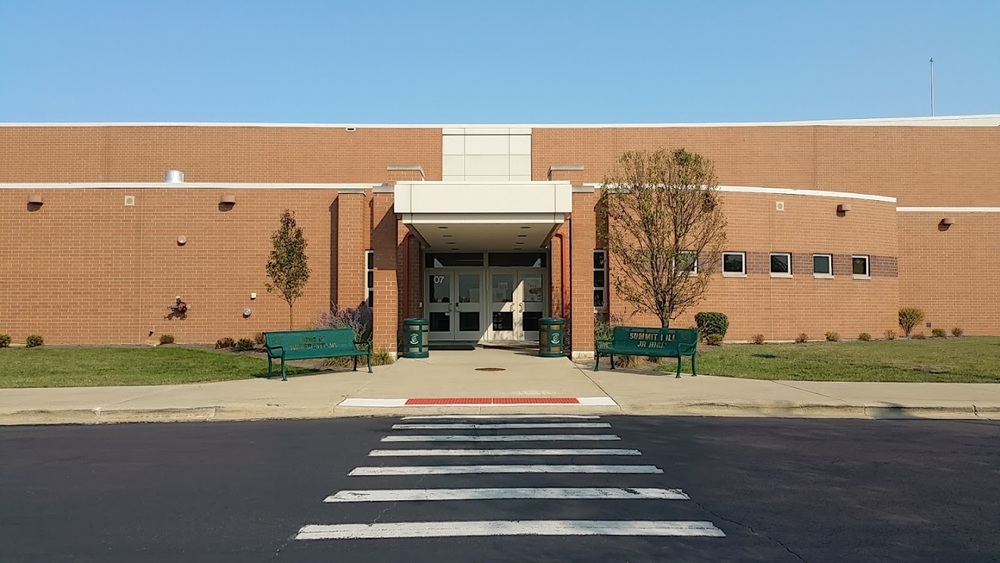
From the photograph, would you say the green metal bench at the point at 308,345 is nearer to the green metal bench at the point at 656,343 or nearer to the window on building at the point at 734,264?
the green metal bench at the point at 656,343

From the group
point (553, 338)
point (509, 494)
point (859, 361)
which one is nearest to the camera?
point (509, 494)

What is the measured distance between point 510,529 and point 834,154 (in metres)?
28.6

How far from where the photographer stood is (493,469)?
23.9 feet

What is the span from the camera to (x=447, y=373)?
1556 centimetres

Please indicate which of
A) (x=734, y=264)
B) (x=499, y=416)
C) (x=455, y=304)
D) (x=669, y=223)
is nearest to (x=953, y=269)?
(x=734, y=264)

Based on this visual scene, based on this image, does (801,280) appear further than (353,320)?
Yes

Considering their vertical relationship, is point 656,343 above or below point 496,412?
above

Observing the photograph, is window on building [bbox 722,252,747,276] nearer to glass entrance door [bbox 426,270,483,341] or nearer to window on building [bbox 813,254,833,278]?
window on building [bbox 813,254,833,278]

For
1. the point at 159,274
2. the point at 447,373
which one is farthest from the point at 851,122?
the point at 159,274

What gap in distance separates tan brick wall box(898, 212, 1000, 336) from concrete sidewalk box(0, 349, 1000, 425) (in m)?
15.5

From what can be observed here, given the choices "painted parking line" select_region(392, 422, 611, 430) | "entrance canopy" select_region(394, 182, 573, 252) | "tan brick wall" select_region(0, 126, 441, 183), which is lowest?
"painted parking line" select_region(392, 422, 611, 430)

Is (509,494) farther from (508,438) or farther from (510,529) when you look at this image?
(508,438)

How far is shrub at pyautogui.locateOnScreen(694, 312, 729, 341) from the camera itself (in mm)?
22125

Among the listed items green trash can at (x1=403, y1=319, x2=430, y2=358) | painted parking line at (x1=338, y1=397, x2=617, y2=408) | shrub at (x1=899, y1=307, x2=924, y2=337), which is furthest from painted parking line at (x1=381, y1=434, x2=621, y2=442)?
shrub at (x1=899, y1=307, x2=924, y2=337)
